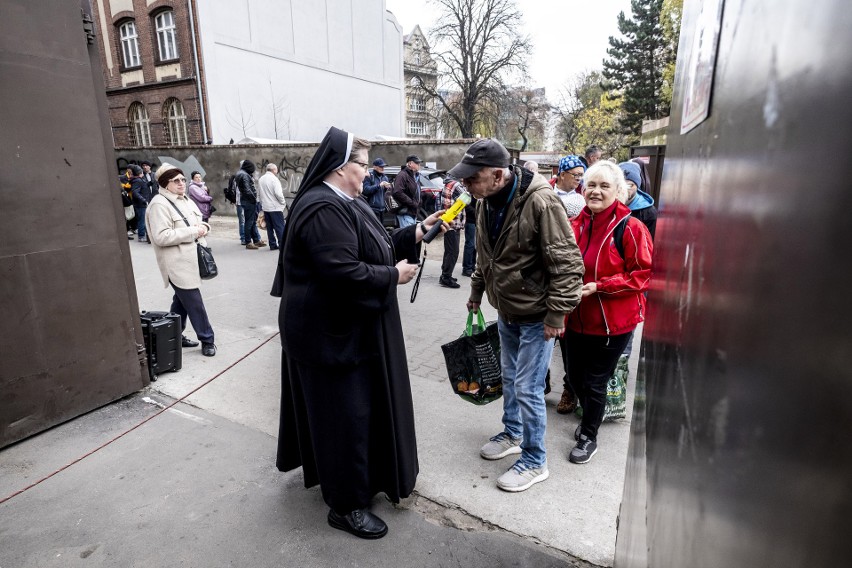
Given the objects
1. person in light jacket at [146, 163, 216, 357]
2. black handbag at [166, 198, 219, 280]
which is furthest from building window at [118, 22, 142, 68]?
black handbag at [166, 198, 219, 280]

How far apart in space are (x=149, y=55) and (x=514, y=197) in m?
23.5

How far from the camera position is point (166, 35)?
20.5 metres

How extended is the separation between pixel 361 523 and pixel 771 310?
2504 mm

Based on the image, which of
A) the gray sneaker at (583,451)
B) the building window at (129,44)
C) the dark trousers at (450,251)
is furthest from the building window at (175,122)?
the gray sneaker at (583,451)

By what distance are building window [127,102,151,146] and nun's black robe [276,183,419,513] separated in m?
23.9

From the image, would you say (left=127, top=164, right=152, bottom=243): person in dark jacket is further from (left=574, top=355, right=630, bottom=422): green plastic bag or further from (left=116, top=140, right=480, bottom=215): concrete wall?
(left=574, top=355, right=630, bottom=422): green plastic bag

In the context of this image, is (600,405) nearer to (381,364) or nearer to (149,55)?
(381,364)

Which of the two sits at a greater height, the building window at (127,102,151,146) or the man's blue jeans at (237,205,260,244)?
the building window at (127,102,151,146)

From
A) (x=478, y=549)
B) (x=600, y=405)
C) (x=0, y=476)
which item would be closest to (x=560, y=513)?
(x=478, y=549)

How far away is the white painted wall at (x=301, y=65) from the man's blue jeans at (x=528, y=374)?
68.0 feet

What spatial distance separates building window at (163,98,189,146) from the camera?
69.9ft

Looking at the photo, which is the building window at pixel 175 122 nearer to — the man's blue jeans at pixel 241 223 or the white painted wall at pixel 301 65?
the white painted wall at pixel 301 65

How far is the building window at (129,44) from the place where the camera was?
71.0ft

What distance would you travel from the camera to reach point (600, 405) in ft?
10.1
